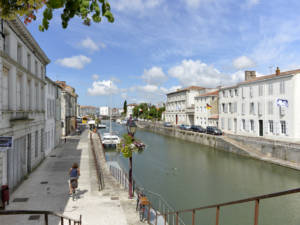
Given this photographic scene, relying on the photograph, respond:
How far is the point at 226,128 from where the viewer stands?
41.6m

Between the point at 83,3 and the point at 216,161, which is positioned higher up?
the point at 83,3

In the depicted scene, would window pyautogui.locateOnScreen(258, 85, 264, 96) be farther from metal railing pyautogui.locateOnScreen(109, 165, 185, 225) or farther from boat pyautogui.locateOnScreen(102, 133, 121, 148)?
metal railing pyautogui.locateOnScreen(109, 165, 185, 225)

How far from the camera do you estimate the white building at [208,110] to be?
48.5 meters

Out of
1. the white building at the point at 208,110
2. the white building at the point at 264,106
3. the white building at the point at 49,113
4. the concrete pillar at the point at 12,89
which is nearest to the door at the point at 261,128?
the white building at the point at 264,106

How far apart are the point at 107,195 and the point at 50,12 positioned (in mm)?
9927

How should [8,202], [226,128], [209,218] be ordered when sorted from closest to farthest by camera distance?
[8,202]
[209,218]
[226,128]

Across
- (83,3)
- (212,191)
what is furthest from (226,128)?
(83,3)

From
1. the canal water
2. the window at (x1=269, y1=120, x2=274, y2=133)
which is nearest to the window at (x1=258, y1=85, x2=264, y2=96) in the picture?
the window at (x1=269, y1=120, x2=274, y2=133)

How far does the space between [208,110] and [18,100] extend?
41668 mm

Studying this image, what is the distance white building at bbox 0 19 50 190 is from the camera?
34.6ft

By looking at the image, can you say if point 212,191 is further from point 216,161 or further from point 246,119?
point 246,119

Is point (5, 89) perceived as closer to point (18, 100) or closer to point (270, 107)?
point (18, 100)

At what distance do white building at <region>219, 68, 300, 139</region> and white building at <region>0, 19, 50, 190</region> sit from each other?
25.1 metres

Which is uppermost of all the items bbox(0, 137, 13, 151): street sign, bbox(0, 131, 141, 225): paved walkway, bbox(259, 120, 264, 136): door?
bbox(0, 137, 13, 151): street sign
